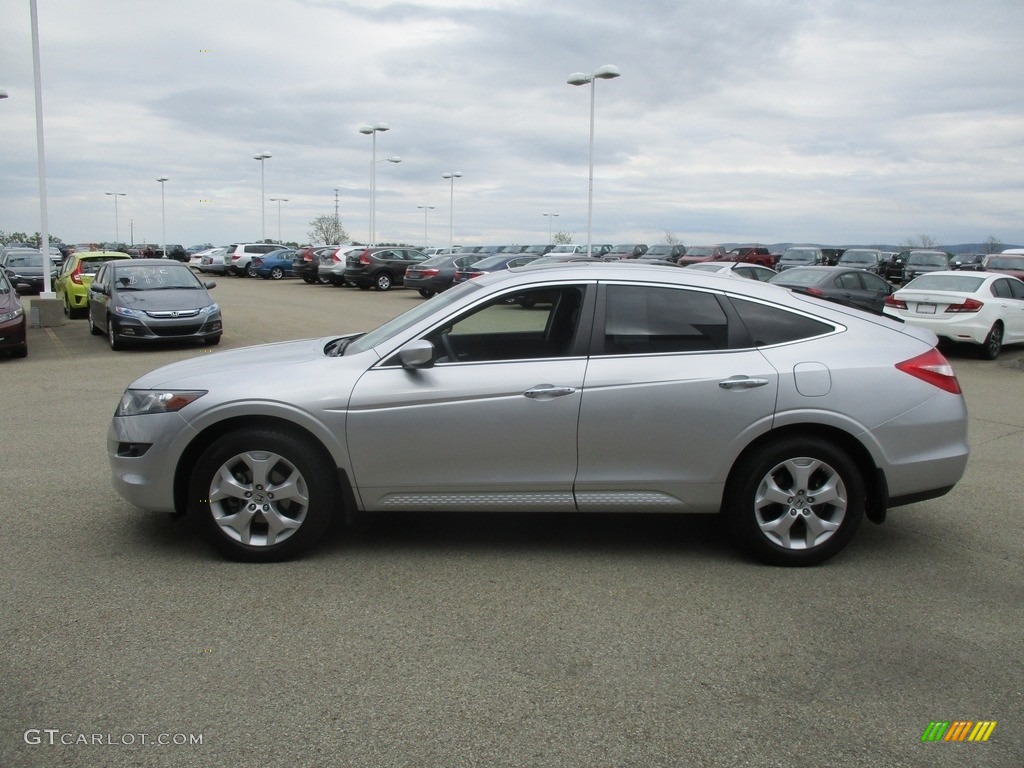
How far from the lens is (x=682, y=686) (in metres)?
3.50

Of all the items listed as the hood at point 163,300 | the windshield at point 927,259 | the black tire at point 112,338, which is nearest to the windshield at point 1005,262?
the windshield at point 927,259

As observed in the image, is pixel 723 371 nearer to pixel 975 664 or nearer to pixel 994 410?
pixel 975 664

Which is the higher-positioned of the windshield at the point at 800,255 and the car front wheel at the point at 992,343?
the windshield at the point at 800,255

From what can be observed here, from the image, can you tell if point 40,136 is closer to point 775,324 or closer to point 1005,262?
point 775,324

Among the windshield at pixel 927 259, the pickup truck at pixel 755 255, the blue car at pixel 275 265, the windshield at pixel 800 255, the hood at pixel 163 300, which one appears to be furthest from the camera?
the blue car at pixel 275 265

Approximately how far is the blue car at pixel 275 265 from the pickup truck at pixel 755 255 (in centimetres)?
2150

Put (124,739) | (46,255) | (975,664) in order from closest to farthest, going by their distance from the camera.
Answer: (124,739)
(975,664)
(46,255)

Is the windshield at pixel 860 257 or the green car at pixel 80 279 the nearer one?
the green car at pixel 80 279

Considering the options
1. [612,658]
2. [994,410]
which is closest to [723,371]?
[612,658]

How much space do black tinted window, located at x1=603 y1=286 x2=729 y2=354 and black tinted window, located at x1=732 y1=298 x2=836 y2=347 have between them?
129 mm

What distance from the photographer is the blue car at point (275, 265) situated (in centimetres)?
4475

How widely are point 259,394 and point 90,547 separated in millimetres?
1410

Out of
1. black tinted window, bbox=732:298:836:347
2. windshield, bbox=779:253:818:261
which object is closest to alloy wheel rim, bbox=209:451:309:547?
black tinted window, bbox=732:298:836:347

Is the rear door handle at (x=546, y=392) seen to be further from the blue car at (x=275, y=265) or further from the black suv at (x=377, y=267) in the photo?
the blue car at (x=275, y=265)
